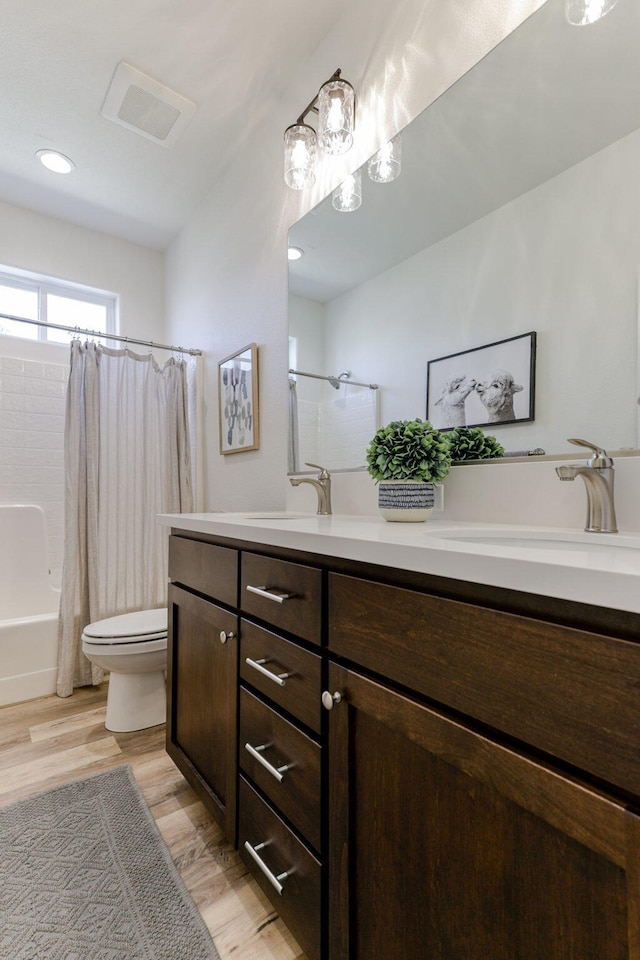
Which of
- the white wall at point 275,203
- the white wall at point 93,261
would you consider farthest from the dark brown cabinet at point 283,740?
the white wall at point 93,261

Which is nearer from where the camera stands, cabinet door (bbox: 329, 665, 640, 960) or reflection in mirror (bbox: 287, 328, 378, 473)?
cabinet door (bbox: 329, 665, 640, 960)

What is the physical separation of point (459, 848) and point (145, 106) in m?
2.60

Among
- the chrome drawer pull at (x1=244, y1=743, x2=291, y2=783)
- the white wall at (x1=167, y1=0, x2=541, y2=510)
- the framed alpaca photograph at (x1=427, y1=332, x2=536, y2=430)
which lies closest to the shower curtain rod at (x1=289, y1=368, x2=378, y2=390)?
the white wall at (x1=167, y1=0, x2=541, y2=510)

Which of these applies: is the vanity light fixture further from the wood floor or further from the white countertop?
the wood floor

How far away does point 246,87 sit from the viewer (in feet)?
6.05

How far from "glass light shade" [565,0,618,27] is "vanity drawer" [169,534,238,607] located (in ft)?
4.52

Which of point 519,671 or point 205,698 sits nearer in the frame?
point 519,671

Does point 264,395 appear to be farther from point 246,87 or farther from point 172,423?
point 246,87

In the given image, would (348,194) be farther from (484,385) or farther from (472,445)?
(472,445)

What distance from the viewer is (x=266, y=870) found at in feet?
2.93

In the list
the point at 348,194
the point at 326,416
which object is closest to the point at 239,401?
the point at 326,416

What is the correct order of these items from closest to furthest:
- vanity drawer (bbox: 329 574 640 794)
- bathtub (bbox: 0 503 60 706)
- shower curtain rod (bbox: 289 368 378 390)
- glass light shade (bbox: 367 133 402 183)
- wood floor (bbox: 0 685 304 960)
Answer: vanity drawer (bbox: 329 574 640 794) < wood floor (bbox: 0 685 304 960) < glass light shade (bbox: 367 133 402 183) < shower curtain rod (bbox: 289 368 378 390) < bathtub (bbox: 0 503 60 706)

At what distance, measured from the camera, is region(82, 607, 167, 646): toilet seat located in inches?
65.5

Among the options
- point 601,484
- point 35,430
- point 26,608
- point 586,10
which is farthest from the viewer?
point 35,430
